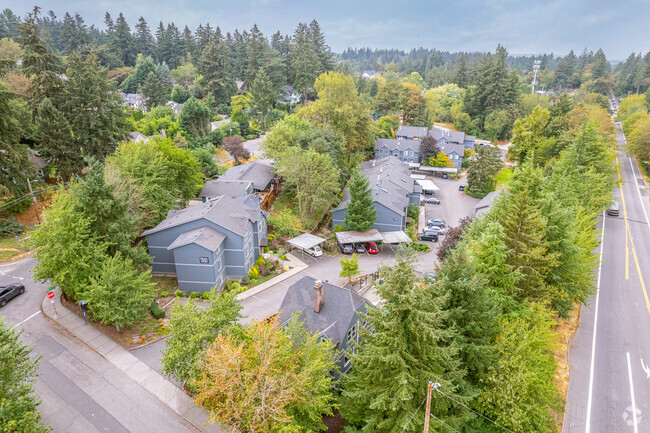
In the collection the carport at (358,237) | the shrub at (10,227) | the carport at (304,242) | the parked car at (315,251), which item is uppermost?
the shrub at (10,227)

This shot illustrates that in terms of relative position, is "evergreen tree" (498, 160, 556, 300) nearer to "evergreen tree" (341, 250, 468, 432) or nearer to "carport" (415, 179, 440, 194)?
"evergreen tree" (341, 250, 468, 432)

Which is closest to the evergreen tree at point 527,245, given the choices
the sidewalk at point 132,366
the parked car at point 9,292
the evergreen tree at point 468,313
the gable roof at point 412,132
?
the evergreen tree at point 468,313

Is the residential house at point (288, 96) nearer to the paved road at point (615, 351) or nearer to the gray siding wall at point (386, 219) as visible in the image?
the gray siding wall at point (386, 219)

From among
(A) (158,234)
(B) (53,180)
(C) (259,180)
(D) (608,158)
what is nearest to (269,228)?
(C) (259,180)

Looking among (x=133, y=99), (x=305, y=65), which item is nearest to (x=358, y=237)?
(x=305, y=65)

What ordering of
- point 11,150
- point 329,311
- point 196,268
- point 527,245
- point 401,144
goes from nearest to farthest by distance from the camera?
point 329,311 < point 527,245 < point 196,268 < point 11,150 < point 401,144

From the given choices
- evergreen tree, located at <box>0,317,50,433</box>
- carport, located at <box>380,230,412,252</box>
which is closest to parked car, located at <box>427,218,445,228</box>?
carport, located at <box>380,230,412,252</box>

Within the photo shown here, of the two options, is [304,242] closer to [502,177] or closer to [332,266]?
[332,266]
